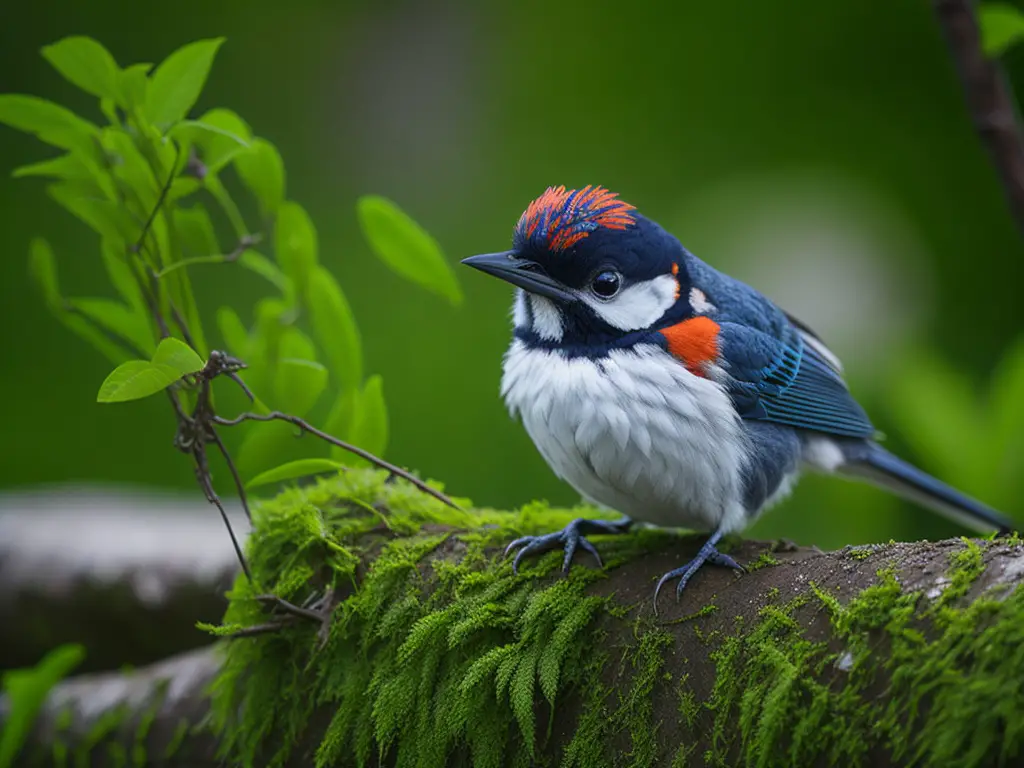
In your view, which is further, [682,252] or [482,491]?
[482,491]

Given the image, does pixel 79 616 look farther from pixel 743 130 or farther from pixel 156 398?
pixel 743 130

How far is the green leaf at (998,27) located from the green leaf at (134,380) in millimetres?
1994

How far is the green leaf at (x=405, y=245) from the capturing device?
2.27m

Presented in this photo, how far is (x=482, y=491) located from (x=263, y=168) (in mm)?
2795

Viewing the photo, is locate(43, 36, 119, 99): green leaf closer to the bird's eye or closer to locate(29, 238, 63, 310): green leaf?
locate(29, 238, 63, 310): green leaf

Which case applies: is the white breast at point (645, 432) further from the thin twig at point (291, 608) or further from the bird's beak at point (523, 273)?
the thin twig at point (291, 608)

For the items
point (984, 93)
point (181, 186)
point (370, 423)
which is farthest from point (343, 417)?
point (984, 93)

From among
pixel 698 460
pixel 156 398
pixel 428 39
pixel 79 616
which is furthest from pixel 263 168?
pixel 428 39

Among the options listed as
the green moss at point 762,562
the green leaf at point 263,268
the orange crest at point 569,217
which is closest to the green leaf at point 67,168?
the green leaf at point 263,268

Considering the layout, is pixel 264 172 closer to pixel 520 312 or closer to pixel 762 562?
pixel 520 312

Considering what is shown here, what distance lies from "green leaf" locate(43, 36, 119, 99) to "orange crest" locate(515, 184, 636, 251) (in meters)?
0.92

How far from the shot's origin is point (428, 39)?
675cm

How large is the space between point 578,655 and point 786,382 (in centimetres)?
88

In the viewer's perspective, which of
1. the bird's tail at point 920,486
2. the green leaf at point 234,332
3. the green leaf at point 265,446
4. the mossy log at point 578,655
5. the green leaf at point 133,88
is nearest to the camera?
the mossy log at point 578,655
